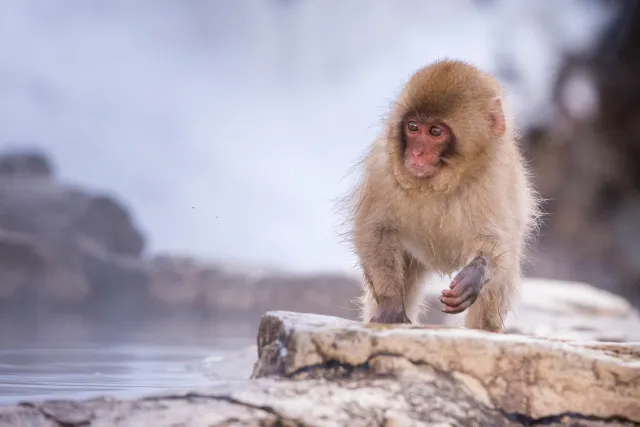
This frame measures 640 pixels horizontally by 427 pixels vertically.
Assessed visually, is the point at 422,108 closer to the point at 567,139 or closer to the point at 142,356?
the point at 142,356

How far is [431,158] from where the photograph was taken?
2604 mm

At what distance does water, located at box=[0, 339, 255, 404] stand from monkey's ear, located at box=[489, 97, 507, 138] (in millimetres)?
1244

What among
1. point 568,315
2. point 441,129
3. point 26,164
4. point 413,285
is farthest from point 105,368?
point 26,164

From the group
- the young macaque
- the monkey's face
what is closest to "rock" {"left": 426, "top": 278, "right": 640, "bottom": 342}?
the young macaque

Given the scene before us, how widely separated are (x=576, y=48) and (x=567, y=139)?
1.13 metres

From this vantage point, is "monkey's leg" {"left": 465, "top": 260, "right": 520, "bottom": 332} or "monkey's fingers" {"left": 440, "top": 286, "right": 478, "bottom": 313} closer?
"monkey's fingers" {"left": 440, "top": 286, "right": 478, "bottom": 313}

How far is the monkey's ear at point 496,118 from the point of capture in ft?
8.88

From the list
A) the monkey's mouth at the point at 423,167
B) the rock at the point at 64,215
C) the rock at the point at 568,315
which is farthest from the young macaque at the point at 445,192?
the rock at the point at 64,215

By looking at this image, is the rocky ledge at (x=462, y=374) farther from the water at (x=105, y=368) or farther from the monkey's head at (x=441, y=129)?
the monkey's head at (x=441, y=129)

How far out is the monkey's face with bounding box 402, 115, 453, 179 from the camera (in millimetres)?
2602

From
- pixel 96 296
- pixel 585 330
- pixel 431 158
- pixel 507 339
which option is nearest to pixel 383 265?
pixel 431 158

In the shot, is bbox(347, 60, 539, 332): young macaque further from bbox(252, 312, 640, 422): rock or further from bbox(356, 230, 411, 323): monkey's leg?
bbox(252, 312, 640, 422): rock

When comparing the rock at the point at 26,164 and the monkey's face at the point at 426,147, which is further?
the rock at the point at 26,164

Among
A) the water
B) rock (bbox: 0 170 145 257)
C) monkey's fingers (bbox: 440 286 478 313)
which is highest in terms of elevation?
rock (bbox: 0 170 145 257)
